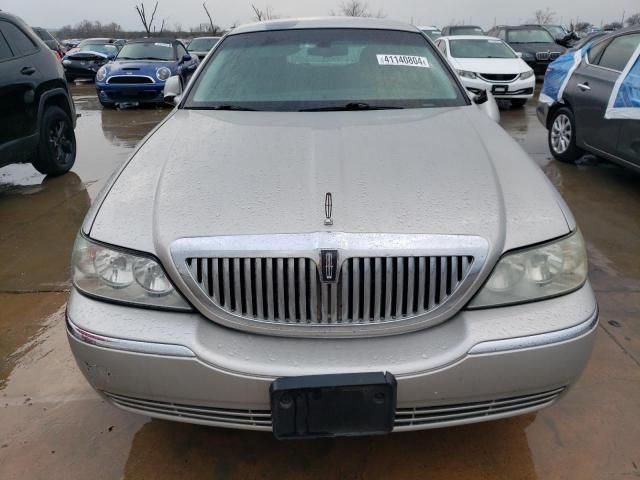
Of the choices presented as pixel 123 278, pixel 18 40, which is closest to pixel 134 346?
pixel 123 278

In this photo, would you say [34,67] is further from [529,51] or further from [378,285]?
[529,51]

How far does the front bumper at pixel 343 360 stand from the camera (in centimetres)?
158

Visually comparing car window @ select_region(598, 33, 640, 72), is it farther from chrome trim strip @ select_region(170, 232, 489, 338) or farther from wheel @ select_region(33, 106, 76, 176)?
wheel @ select_region(33, 106, 76, 176)

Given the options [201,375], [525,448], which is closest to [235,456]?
[201,375]

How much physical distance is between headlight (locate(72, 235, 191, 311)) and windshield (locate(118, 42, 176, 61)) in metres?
10.9

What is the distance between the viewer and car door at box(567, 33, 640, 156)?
4.91m

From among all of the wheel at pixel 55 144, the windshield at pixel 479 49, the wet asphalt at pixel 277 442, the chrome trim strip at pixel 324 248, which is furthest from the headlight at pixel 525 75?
the chrome trim strip at pixel 324 248

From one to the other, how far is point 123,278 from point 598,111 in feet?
15.9

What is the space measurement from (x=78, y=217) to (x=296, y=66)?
8.51ft

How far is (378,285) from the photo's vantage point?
1.60 m

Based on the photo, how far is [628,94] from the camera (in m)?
4.61

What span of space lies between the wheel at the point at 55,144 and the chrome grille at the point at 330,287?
465 centimetres

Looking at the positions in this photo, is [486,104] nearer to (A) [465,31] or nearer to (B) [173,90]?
(B) [173,90]

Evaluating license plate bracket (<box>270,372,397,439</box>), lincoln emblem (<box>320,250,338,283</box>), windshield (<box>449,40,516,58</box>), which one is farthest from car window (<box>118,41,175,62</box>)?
license plate bracket (<box>270,372,397,439</box>)
